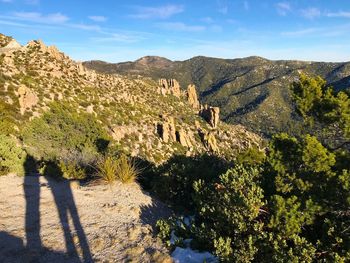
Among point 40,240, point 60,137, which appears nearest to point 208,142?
point 60,137

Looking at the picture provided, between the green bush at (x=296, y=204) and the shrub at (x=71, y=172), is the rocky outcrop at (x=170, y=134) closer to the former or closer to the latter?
the shrub at (x=71, y=172)

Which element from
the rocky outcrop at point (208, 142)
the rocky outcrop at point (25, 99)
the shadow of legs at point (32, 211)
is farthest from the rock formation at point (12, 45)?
the shadow of legs at point (32, 211)

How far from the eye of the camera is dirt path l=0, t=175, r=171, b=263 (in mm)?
8320

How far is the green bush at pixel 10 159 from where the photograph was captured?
46.7ft

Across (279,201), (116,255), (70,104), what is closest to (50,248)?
(116,255)

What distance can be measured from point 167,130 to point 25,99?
24.6m

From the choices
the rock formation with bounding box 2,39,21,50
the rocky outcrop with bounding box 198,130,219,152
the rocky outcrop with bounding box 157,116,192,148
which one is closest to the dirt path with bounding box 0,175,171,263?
the rocky outcrop with bounding box 157,116,192,148

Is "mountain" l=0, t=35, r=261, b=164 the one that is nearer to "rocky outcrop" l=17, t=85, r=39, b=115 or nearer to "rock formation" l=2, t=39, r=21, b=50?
"rocky outcrop" l=17, t=85, r=39, b=115

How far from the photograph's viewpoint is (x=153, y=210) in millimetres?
11336

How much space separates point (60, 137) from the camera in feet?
80.4

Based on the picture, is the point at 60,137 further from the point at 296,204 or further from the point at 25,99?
the point at 296,204

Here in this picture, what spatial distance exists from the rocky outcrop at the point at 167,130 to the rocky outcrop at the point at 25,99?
71.7 feet

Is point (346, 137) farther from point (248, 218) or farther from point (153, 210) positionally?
point (153, 210)

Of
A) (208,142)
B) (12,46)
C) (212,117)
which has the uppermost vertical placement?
(12,46)
